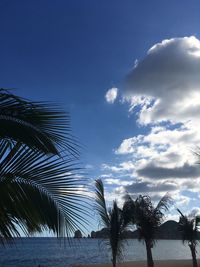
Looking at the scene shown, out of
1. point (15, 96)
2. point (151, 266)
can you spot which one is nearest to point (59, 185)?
point (15, 96)

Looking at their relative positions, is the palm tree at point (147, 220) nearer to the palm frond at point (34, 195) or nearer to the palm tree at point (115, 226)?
the palm tree at point (115, 226)

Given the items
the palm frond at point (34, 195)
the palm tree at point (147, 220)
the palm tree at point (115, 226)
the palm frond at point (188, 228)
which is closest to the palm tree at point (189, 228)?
the palm frond at point (188, 228)

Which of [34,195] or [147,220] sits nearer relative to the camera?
[34,195]

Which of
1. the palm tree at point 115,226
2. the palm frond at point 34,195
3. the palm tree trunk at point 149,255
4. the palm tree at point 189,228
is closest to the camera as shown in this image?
the palm frond at point 34,195

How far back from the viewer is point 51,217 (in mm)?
4215

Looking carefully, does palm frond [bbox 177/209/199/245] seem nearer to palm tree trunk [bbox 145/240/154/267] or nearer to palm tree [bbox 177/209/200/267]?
palm tree [bbox 177/209/200/267]

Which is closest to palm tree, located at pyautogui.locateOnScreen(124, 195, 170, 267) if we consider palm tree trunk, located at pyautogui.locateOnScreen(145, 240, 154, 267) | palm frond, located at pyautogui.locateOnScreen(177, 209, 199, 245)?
palm tree trunk, located at pyautogui.locateOnScreen(145, 240, 154, 267)

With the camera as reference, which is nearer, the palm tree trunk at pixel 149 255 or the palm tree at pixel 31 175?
the palm tree at pixel 31 175

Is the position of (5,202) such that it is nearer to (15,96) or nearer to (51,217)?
(51,217)

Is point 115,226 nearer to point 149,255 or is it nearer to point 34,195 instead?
point 149,255

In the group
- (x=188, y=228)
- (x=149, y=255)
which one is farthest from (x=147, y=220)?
(x=188, y=228)

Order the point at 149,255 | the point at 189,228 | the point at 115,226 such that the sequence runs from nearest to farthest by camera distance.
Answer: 1. the point at 115,226
2. the point at 149,255
3. the point at 189,228

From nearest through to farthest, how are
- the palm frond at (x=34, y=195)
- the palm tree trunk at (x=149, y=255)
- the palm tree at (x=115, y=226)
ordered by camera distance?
the palm frond at (x=34, y=195) < the palm tree at (x=115, y=226) < the palm tree trunk at (x=149, y=255)

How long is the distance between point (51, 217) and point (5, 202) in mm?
485
